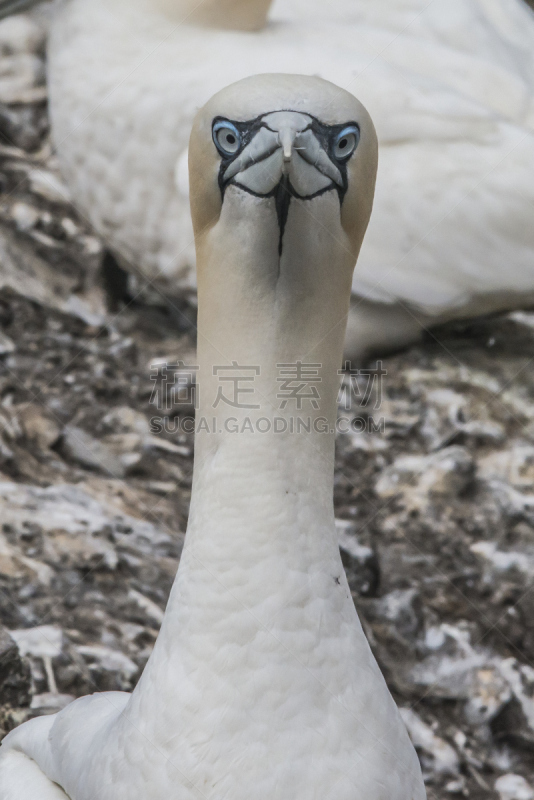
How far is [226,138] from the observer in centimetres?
189

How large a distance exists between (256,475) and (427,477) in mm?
2153

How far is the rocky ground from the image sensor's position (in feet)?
10.5

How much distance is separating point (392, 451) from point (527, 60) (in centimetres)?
231

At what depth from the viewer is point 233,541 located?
2.02 meters

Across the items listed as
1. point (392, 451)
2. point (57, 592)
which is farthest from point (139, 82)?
point (57, 592)

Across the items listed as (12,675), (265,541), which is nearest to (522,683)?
(12,675)

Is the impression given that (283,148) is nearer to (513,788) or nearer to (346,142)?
(346,142)

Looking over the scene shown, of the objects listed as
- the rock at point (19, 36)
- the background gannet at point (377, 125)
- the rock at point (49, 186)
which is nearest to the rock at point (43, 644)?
the background gannet at point (377, 125)

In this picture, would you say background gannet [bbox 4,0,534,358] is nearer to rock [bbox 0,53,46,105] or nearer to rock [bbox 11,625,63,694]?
rock [bbox 0,53,46,105]

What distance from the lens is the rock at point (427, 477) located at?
4.01 meters

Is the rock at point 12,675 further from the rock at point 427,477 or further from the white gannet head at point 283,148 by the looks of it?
the rock at point 427,477

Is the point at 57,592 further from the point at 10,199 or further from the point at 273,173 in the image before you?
the point at 10,199

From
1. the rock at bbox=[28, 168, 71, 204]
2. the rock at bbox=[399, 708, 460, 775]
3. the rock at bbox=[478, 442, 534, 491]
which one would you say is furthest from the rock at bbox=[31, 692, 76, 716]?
the rock at bbox=[28, 168, 71, 204]

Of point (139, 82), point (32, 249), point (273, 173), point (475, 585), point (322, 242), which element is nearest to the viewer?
point (273, 173)
